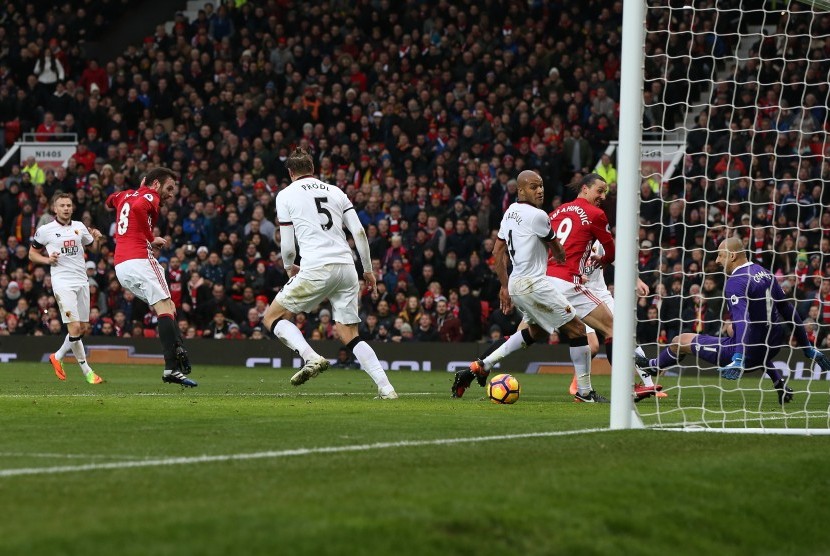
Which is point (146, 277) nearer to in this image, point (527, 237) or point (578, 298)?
point (527, 237)

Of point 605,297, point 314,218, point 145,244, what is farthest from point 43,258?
point 605,297


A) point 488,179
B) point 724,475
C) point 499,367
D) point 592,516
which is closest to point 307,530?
point 592,516

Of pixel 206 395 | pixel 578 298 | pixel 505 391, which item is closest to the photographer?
pixel 505 391

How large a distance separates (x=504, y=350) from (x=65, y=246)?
7352 millimetres

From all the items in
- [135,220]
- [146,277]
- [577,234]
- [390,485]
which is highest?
[390,485]

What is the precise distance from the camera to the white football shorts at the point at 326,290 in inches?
485

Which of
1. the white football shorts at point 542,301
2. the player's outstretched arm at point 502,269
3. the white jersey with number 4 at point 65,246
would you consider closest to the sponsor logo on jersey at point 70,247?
the white jersey with number 4 at point 65,246

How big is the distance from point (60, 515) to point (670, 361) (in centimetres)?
951

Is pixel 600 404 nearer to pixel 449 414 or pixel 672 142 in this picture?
pixel 449 414

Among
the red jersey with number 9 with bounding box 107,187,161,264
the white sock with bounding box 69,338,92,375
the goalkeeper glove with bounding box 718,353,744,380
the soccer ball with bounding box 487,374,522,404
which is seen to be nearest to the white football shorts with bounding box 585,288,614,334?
→ the goalkeeper glove with bounding box 718,353,744,380

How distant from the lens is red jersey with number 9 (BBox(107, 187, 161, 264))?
14.8 metres

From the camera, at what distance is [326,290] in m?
12.5

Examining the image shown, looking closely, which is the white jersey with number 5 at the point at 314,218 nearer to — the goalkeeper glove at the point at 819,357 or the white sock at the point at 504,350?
the white sock at the point at 504,350

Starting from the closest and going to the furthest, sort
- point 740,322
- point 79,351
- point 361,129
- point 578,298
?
point 740,322, point 578,298, point 79,351, point 361,129
